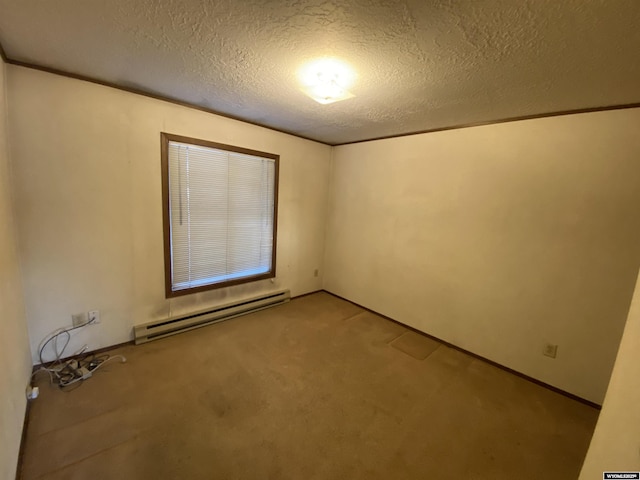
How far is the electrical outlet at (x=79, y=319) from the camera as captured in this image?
2.15 m

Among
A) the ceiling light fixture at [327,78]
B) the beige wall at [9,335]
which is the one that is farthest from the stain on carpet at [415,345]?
the beige wall at [9,335]

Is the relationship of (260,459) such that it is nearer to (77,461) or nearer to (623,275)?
(77,461)

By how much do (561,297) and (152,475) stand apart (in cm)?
306

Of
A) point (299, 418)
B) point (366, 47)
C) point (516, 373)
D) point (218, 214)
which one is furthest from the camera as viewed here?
point (218, 214)

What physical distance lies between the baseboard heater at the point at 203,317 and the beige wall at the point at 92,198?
0.10 m

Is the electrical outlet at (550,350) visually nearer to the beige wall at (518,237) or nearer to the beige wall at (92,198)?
the beige wall at (518,237)

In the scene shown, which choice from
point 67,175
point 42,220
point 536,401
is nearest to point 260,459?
point 536,401

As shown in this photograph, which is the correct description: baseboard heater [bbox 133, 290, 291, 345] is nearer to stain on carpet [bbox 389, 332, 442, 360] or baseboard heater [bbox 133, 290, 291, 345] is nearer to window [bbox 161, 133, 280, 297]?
window [bbox 161, 133, 280, 297]

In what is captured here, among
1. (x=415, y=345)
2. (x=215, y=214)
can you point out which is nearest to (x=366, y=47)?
(x=215, y=214)

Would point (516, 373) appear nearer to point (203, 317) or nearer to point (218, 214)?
point (203, 317)

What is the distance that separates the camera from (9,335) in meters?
1.42

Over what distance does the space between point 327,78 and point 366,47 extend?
0.39 m

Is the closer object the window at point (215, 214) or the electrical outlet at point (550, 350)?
the electrical outlet at point (550, 350)

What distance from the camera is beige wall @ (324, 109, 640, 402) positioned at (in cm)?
192
